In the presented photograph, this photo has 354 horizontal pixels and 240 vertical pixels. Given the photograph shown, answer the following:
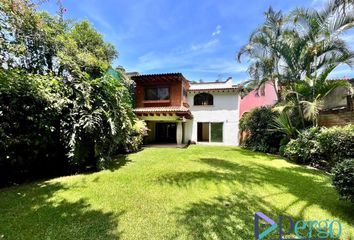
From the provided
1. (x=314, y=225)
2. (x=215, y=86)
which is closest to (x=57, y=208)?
(x=314, y=225)

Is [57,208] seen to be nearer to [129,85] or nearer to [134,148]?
[134,148]

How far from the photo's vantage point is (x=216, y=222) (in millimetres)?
3928

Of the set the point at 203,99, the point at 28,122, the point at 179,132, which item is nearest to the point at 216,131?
the point at 203,99

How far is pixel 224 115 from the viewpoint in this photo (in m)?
18.0

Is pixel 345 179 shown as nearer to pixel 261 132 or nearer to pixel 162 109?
pixel 261 132

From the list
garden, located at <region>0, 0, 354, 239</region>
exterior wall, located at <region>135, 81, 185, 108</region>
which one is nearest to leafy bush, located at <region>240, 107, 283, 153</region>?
garden, located at <region>0, 0, 354, 239</region>

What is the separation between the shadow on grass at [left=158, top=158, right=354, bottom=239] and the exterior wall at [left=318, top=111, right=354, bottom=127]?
11.9 feet

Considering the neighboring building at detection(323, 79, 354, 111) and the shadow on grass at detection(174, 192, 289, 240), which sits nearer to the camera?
the shadow on grass at detection(174, 192, 289, 240)

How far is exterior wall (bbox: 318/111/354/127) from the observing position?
919cm

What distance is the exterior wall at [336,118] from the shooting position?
9.19 metres

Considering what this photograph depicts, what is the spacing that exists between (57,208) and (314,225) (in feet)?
19.3

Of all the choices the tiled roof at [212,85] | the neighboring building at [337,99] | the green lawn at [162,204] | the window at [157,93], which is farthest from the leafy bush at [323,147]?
the window at [157,93]

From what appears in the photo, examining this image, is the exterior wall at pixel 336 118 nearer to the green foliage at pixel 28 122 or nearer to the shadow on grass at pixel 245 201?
the shadow on grass at pixel 245 201

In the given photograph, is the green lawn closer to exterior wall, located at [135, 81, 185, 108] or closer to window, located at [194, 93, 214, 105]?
exterior wall, located at [135, 81, 185, 108]
